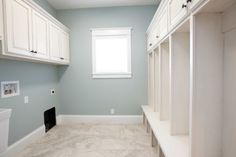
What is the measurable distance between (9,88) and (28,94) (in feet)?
1.56

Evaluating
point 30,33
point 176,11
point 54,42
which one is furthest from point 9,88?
point 176,11

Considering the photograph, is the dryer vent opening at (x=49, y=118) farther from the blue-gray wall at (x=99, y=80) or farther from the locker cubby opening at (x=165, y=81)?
the locker cubby opening at (x=165, y=81)

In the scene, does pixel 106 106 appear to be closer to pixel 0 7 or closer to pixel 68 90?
pixel 68 90

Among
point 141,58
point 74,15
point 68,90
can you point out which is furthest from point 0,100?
point 141,58

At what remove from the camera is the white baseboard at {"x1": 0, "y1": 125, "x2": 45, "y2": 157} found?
2252mm

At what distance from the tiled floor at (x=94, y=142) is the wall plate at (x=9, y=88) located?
3.22 feet

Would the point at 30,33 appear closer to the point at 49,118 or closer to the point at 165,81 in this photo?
the point at 49,118

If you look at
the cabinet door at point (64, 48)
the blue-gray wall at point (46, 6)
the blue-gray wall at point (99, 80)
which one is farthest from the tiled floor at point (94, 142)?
the blue-gray wall at point (46, 6)

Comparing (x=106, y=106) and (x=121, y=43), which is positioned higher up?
(x=121, y=43)

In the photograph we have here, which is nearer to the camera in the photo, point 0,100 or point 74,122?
point 0,100

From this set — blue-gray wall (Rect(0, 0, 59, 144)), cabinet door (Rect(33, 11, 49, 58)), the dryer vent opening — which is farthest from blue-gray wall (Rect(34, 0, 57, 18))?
the dryer vent opening

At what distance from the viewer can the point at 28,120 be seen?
9.05ft

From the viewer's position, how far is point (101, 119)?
386 cm

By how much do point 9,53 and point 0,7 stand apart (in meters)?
0.52
